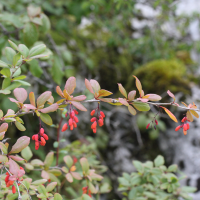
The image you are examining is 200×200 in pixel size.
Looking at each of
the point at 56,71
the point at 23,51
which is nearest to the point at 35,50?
the point at 23,51

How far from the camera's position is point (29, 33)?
1.13m

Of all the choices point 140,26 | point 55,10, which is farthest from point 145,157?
point 140,26

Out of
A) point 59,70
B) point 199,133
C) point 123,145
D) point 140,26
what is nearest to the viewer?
point 59,70

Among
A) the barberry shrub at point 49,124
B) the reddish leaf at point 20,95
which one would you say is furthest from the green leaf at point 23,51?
the reddish leaf at point 20,95

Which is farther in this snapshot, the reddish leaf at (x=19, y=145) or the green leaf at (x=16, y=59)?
the green leaf at (x=16, y=59)

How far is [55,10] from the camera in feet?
7.00

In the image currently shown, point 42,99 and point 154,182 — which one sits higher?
point 42,99

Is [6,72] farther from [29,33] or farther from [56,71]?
[56,71]

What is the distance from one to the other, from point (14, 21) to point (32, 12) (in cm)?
16

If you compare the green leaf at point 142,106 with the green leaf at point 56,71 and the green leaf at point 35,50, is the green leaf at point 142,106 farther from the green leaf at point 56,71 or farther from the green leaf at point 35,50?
the green leaf at point 56,71

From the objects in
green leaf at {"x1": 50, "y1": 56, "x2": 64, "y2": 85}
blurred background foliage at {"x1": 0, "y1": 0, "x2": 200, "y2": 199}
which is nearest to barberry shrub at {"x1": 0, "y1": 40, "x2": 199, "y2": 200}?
blurred background foliage at {"x1": 0, "y1": 0, "x2": 200, "y2": 199}

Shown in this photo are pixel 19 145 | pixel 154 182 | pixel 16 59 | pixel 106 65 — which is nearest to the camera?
pixel 19 145

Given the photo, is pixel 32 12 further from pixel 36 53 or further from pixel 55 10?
pixel 55 10

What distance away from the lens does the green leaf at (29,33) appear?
112 cm
